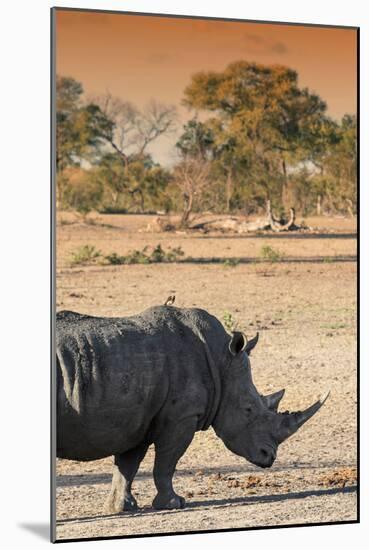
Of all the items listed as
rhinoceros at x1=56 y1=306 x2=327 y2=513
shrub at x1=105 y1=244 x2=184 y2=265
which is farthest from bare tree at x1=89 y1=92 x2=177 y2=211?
rhinoceros at x1=56 y1=306 x2=327 y2=513

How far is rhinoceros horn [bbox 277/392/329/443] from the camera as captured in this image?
11430 mm

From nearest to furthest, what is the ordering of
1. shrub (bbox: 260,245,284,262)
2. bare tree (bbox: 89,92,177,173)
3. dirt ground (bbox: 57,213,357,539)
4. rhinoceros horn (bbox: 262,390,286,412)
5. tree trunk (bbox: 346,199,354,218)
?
dirt ground (bbox: 57,213,357,539) → rhinoceros horn (bbox: 262,390,286,412) → bare tree (bbox: 89,92,177,173) → tree trunk (bbox: 346,199,354,218) → shrub (bbox: 260,245,284,262)

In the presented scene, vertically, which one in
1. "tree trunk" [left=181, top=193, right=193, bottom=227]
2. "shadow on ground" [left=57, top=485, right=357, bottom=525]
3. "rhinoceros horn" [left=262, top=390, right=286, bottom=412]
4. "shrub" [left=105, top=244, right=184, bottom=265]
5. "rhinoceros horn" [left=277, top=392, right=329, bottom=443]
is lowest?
"shadow on ground" [left=57, top=485, right=357, bottom=525]

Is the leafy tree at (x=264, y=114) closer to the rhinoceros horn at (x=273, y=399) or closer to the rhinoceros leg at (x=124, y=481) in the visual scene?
the rhinoceros horn at (x=273, y=399)

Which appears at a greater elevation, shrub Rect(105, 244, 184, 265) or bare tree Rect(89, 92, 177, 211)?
bare tree Rect(89, 92, 177, 211)

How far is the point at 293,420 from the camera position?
1145cm

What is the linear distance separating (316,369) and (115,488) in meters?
2.23

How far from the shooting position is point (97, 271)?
39.2ft

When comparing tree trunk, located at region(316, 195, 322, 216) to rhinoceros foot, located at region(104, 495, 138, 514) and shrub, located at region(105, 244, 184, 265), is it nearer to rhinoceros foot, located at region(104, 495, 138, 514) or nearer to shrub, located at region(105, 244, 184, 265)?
shrub, located at region(105, 244, 184, 265)

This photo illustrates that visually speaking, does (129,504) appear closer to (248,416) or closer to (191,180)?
(248,416)

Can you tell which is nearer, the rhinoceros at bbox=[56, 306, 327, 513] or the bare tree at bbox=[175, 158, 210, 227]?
the rhinoceros at bbox=[56, 306, 327, 513]

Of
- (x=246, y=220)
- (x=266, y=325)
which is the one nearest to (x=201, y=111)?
(x=246, y=220)

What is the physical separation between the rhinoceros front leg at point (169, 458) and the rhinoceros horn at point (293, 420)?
2.52ft

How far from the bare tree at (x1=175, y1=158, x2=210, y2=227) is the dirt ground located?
24 centimetres
